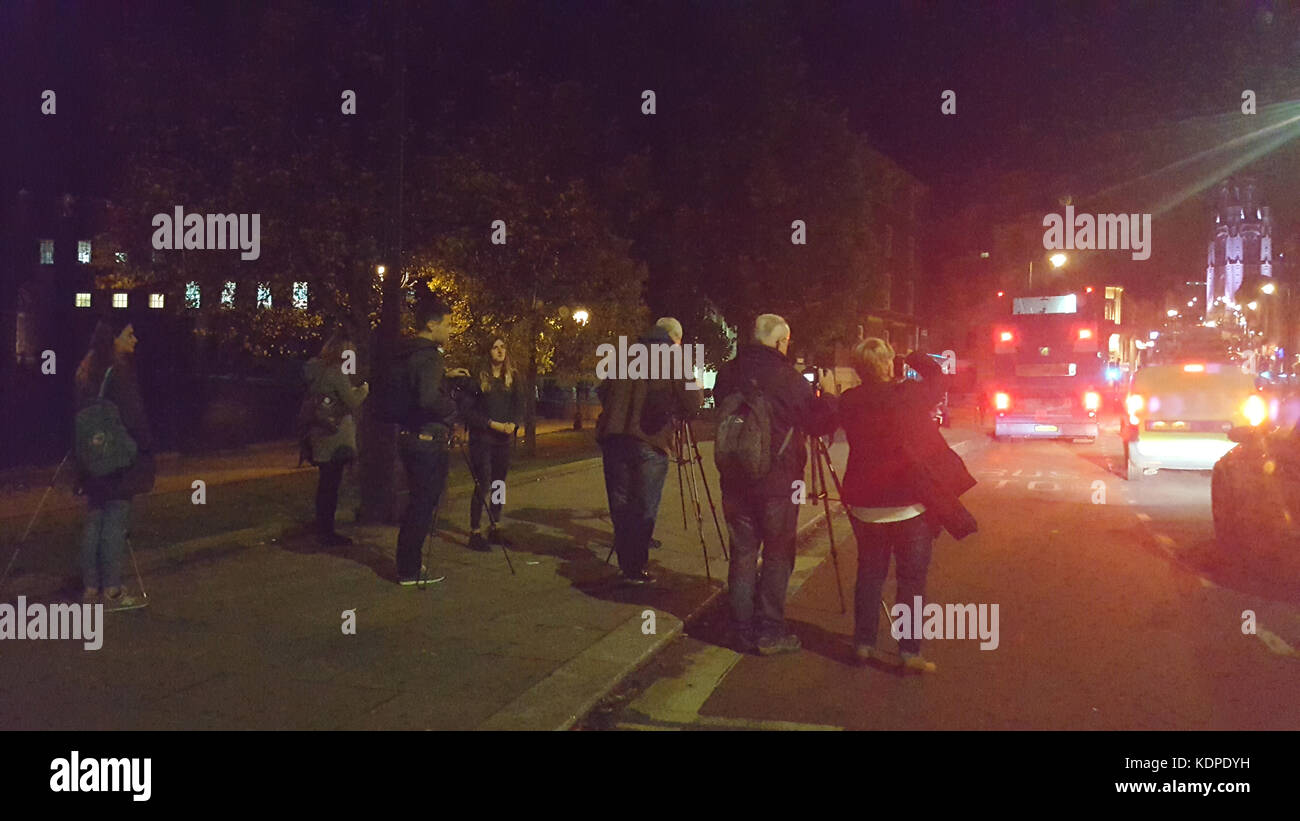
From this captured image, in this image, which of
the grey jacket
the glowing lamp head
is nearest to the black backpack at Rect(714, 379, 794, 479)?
the grey jacket

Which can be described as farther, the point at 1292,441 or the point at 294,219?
the point at 294,219

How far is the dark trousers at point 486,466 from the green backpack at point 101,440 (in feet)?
9.45

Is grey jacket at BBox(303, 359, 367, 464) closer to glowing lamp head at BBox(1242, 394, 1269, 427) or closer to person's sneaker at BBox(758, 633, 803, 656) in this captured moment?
person's sneaker at BBox(758, 633, 803, 656)

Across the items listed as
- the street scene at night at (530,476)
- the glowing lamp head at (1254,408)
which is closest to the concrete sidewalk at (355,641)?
the street scene at night at (530,476)

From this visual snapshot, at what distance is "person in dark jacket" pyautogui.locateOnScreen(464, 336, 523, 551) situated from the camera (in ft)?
29.9

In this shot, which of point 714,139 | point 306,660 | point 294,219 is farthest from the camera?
point 714,139

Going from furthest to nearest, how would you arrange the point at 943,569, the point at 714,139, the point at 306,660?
the point at 714,139 → the point at 943,569 → the point at 306,660

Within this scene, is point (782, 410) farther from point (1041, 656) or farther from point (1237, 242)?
point (1237, 242)

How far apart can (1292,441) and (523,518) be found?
7.00 metres

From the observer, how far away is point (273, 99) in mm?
14047

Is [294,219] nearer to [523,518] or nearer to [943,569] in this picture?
[523,518]

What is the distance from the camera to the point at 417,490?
7.54 m
